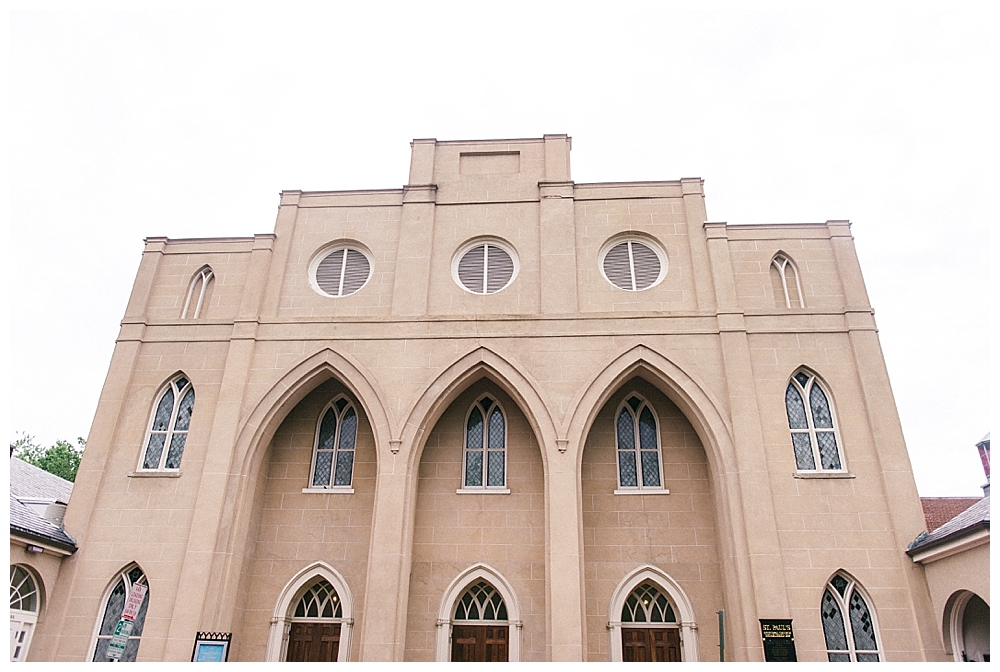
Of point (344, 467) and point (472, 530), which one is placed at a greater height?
point (344, 467)

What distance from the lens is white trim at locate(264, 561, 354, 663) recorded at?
42.5 feet

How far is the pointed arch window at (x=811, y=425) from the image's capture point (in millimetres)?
13070

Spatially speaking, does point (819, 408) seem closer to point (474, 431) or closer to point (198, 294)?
point (474, 431)

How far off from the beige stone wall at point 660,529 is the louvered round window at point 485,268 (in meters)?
4.16

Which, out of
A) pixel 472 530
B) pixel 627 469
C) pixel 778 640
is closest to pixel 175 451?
pixel 472 530

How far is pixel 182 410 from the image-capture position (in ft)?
47.9

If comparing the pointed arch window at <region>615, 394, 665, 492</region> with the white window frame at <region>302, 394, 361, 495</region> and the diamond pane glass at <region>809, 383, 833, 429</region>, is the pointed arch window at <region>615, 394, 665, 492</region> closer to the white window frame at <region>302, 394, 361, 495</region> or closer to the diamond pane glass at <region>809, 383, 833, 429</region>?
the diamond pane glass at <region>809, 383, 833, 429</region>

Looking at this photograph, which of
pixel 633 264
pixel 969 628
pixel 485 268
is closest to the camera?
pixel 969 628

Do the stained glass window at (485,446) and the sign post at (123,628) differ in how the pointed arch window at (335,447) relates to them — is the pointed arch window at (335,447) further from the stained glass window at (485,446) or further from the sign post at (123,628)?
the sign post at (123,628)

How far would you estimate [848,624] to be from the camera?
38.6 ft

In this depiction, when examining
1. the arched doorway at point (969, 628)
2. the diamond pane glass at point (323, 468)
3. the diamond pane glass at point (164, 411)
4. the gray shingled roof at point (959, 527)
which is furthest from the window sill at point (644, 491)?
the diamond pane glass at point (164, 411)

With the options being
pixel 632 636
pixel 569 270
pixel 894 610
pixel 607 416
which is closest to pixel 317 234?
pixel 569 270

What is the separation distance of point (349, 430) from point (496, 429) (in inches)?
135

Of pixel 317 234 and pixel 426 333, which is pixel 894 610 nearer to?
pixel 426 333
